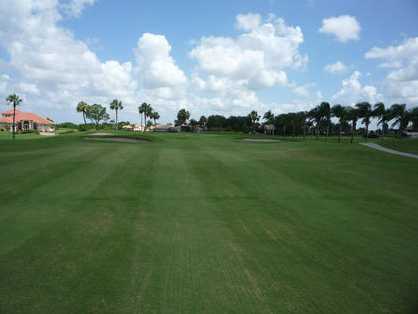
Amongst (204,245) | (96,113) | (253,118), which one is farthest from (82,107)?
(204,245)

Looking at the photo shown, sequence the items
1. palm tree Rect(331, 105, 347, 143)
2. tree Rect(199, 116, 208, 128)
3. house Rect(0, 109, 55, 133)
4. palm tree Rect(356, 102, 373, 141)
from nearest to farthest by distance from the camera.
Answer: palm tree Rect(356, 102, 373, 141), palm tree Rect(331, 105, 347, 143), house Rect(0, 109, 55, 133), tree Rect(199, 116, 208, 128)

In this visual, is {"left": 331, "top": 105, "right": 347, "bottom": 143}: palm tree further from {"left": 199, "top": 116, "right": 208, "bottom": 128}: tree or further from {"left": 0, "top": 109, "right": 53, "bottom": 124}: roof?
{"left": 0, "top": 109, "right": 53, "bottom": 124}: roof

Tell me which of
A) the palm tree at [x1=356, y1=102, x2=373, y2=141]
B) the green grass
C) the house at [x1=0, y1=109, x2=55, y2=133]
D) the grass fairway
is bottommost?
the grass fairway

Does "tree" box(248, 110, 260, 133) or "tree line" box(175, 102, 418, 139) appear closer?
Result: "tree line" box(175, 102, 418, 139)

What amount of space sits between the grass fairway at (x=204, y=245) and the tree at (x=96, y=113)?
11690 centimetres

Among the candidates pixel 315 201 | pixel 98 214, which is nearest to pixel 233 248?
pixel 98 214

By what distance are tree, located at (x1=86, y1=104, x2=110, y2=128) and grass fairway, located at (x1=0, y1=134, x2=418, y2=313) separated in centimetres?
11690

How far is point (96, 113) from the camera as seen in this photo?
12825cm

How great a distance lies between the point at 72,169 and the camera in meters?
15.3

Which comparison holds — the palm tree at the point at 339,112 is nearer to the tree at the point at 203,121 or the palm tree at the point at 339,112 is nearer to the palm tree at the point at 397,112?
the palm tree at the point at 397,112

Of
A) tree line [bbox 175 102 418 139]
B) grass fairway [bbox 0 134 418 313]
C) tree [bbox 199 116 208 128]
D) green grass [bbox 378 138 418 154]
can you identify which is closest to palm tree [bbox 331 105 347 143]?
tree line [bbox 175 102 418 139]

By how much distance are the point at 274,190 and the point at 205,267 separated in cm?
703

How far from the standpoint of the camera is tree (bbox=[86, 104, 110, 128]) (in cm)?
12325

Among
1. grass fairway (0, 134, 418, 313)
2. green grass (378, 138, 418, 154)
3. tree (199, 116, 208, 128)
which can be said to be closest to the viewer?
grass fairway (0, 134, 418, 313)
